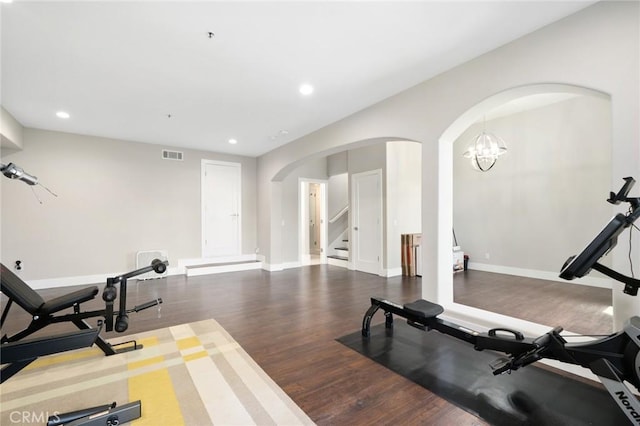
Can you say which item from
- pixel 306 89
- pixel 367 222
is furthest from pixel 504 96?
pixel 367 222

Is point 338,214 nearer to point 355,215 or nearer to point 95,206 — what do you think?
point 355,215

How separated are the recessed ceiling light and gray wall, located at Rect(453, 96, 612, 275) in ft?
14.5

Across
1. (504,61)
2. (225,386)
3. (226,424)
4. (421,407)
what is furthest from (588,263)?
(225,386)

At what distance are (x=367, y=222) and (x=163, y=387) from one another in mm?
5093

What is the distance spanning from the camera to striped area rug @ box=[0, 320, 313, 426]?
1.75 m

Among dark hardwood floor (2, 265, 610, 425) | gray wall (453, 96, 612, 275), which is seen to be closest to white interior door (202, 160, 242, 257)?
dark hardwood floor (2, 265, 610, 425)

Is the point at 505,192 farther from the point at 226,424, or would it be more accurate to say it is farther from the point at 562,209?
the point at 226,424

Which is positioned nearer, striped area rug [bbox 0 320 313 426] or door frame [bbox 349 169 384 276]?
striped area rug [bbox 0 320 313 426]

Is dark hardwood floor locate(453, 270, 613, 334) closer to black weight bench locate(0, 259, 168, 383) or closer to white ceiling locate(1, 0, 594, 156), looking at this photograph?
white ceiling locate(1, 0, 594, 156)

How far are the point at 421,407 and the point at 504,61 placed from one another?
2.97 metres

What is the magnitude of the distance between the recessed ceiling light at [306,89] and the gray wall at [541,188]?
4.41 metres

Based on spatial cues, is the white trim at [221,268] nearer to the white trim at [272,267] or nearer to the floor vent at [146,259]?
the white trim at [272,267]

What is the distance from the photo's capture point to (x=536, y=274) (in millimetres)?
5422

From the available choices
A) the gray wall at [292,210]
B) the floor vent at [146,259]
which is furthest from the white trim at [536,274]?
the floor vent at [146,259]
